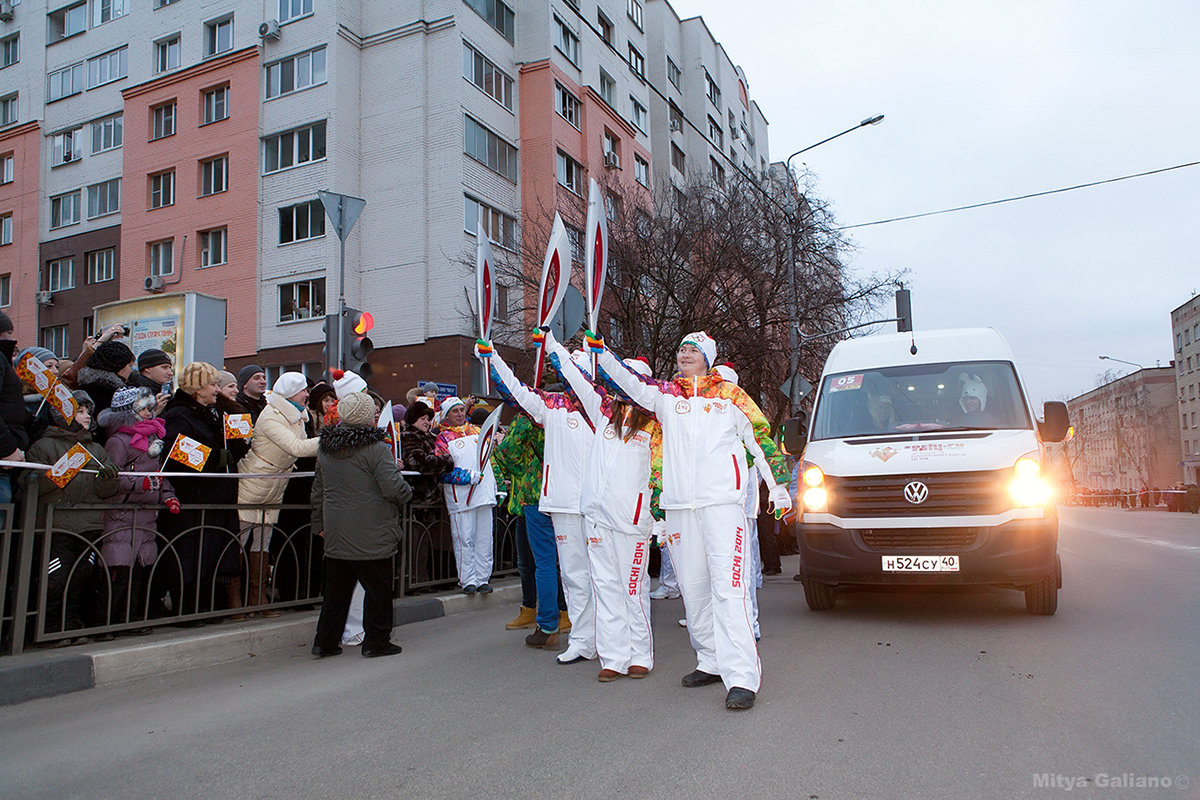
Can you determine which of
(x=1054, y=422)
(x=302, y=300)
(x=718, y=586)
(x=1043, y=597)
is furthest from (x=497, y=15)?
(x=718, y=586)

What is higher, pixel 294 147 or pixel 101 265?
pixel 294 147

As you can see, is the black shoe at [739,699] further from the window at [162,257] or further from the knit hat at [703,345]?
the window at [162,257]

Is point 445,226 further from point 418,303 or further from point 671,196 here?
point 671,196

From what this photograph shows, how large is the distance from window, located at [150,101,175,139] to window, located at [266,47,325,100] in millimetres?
4948

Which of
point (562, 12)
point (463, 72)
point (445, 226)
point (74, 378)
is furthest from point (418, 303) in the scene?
point (74, 378)

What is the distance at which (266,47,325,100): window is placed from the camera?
27641 mm

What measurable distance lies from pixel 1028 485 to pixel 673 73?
1609 inches

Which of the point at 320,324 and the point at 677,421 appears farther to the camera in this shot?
the point at 320,324

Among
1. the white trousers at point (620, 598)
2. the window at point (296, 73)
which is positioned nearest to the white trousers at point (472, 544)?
the white trousers at point (620, 598)

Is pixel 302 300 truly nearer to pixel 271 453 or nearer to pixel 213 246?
pixel 213 246

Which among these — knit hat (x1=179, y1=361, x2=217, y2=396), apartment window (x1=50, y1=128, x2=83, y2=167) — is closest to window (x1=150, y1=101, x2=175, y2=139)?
apartment window (x1=50, y1=128, x2=83, y2=167)

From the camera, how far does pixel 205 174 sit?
2989 cm

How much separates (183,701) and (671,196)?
18.9 meters

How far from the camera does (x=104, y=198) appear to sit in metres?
33.1
